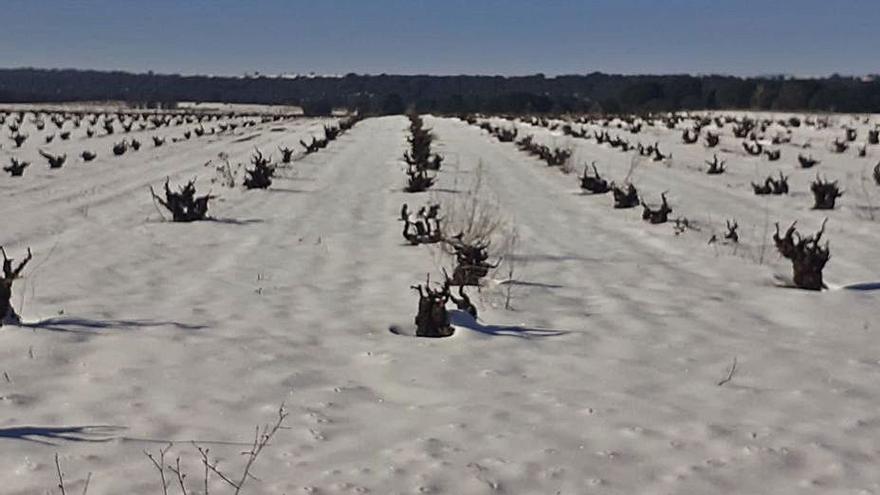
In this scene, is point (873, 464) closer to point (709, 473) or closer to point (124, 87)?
point (709, 473)

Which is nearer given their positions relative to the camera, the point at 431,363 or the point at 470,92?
the point at 431,363

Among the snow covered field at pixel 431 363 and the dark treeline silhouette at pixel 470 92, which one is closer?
the snow covered field at pixel 431 363

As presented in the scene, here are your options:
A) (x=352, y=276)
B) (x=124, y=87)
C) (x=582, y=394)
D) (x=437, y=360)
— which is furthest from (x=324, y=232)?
(x=124, y=87)

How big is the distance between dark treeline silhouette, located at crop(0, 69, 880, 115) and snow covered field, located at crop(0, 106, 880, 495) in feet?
143

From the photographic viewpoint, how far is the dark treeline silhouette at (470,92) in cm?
5816

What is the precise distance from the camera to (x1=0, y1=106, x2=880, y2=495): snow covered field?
12.2 ft

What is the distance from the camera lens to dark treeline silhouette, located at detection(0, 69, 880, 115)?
5816 centimetres

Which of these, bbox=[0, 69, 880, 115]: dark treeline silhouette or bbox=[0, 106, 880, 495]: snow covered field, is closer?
bbox=[0, 106, 880, 495]: snow covered field

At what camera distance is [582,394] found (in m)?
4.67

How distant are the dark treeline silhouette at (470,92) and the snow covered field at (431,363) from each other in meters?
43.6

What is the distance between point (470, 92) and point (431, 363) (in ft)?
404

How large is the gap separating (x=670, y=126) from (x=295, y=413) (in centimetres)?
3175

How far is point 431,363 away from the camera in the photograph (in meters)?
5.21

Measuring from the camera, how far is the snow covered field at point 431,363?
12.2 feet
